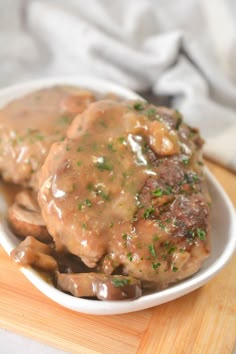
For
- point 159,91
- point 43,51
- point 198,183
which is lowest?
point 43,51

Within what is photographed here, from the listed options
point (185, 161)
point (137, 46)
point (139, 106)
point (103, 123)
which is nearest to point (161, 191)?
point (185, 161)

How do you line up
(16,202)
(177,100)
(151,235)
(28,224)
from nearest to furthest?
(151,235), (28,224), (16,202), (177,100)

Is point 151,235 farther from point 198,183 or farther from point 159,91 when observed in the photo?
point 159,91

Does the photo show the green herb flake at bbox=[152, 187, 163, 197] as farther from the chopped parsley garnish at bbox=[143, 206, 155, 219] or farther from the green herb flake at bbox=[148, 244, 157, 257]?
the green herb flake at bbox=[148, 244, 157, 257]

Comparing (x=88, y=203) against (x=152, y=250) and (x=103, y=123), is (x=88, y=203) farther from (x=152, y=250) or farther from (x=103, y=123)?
(x=103, y=123)

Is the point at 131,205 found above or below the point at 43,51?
above

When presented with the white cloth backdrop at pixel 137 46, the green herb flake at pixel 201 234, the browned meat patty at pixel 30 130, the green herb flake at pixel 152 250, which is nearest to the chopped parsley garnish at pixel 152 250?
the green herb flake at pixel 152 250

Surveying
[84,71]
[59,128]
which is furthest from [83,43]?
[59,128]

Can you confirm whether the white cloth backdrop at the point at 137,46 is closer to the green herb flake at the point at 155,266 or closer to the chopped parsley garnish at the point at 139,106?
the chopped parsley garnish at the point at 139,106
